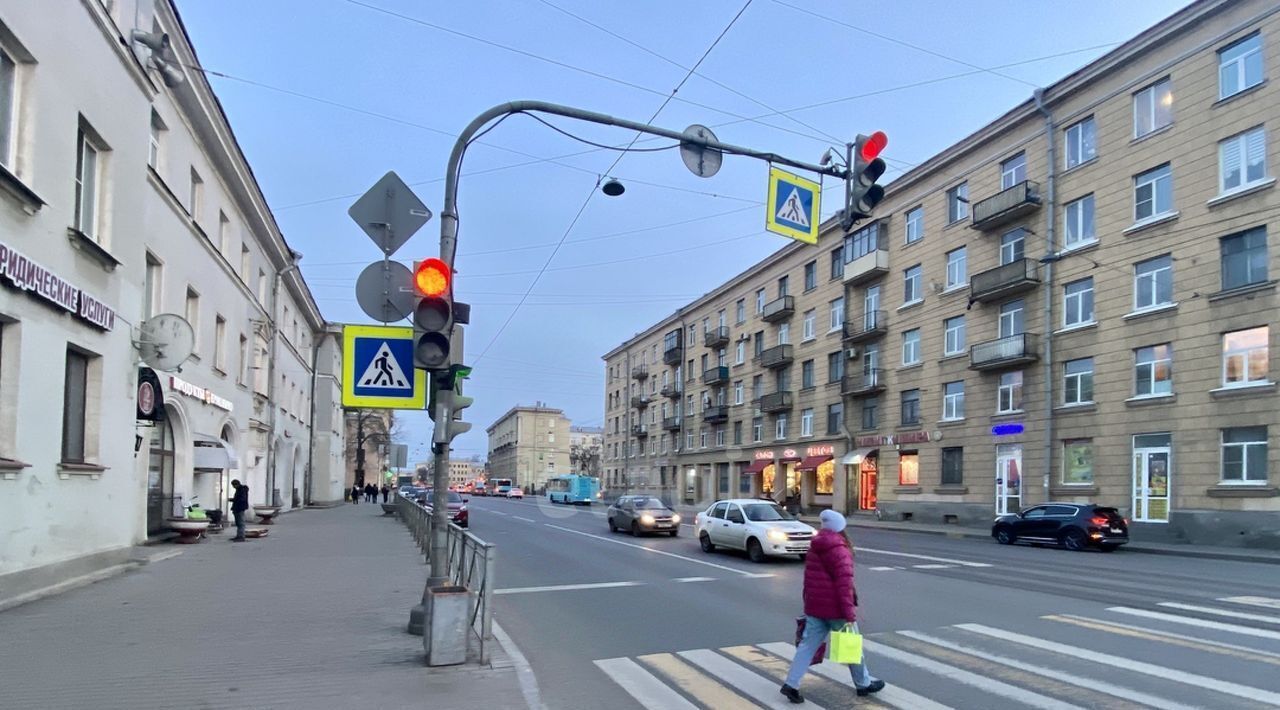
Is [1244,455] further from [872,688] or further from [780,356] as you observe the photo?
[780,356]

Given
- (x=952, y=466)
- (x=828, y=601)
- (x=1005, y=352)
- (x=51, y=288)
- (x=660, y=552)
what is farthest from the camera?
(x=952, y=466)

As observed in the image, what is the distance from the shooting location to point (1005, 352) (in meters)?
30.9

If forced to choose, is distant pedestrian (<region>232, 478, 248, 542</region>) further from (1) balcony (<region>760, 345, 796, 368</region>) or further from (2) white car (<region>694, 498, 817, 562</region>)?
(1) balcony (<region>760, 345, 796, 368</region>)

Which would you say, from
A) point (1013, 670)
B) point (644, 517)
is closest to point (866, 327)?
point (644, 517)

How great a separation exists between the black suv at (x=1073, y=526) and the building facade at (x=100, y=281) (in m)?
22.3

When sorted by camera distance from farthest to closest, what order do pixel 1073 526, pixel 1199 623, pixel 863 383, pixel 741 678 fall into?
1. pixel 863 383
2. pixel 1073 526
3. pixel 1199 623
4. pixel 741 678

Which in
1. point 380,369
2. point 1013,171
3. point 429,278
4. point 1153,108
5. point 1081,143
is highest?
point 1153,108

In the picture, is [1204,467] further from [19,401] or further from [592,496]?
[592,496]

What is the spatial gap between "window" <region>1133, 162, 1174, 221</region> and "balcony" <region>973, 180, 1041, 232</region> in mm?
3695

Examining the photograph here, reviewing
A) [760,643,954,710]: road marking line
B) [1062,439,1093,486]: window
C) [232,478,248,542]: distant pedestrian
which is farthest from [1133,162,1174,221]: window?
[232,478,248,542]: distant pedestrian

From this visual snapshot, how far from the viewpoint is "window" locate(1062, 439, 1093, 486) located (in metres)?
28.2

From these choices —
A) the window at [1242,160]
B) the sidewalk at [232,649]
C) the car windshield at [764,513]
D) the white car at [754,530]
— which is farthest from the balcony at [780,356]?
the sidewalk at [232,649]

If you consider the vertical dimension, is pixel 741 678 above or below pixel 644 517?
above

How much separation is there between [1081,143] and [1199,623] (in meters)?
24.5
